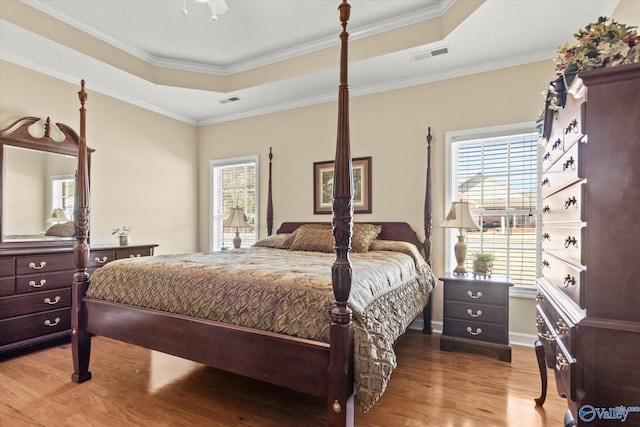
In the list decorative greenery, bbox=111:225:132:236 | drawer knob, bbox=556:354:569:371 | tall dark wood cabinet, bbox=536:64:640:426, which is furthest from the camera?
decorative greenery, bbox=111:225:132:236

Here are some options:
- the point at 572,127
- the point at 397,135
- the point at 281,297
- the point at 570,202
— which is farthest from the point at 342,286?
the point at 397,135

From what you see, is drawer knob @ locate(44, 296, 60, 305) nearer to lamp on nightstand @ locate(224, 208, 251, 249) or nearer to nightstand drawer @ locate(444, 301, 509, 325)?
lamp on nightstand @ locate(224, 208, 251, 249)

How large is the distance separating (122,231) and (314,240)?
8.06 feet

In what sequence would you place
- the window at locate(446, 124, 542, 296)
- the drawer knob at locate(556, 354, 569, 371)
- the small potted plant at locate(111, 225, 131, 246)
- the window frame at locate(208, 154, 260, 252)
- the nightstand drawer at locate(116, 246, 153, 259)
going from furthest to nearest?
the window frame at locate(208, 154, 260, 252)
the small potted plant at locate(111, 225, 131, 246)
the nightstand drawer at locate(116, 246, 153, 259)
the window at locate(446, 124, 542, 296)
the drawer knob at locate(556, 354, 569, 371)

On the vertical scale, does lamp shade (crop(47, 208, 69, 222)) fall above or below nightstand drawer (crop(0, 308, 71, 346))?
above

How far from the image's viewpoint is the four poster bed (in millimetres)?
1525

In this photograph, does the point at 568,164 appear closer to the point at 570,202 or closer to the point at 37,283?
the point at 570,202

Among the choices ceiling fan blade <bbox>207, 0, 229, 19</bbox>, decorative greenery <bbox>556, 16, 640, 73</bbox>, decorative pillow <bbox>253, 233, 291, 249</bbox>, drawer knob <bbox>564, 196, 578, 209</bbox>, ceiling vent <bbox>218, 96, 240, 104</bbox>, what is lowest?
decorative pillow <bbox>253, 233, 291, 249</bbox>

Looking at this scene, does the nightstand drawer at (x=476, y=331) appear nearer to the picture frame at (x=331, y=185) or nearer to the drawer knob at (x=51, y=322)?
the picture frame at (x=331, y=185)

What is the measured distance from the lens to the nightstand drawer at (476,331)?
2.81 m

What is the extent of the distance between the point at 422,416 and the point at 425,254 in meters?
1.84

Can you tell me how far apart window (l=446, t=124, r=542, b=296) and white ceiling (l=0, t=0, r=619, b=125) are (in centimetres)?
76

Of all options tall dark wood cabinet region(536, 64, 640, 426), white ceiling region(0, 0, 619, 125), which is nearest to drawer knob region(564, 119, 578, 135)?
tall dark wood cabinet region(536, 64, 640, 426)

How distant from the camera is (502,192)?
341cm
